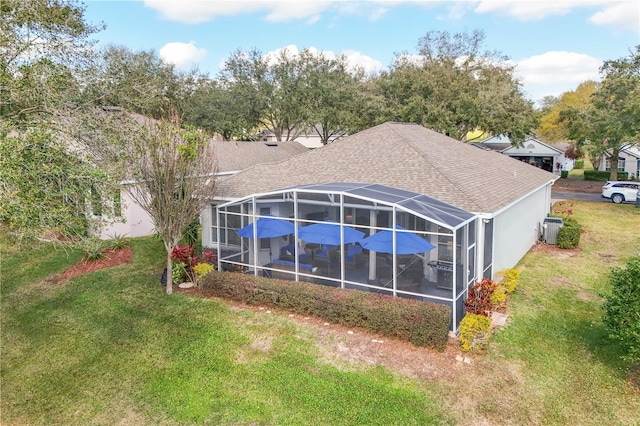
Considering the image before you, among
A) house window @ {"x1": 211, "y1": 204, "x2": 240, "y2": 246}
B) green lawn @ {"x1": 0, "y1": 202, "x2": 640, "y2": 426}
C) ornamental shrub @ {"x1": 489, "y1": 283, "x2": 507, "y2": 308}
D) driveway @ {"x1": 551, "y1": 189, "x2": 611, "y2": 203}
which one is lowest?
green lawn @ {"x1": 0, "y1": 202, "x2": 640, "y2": 426}

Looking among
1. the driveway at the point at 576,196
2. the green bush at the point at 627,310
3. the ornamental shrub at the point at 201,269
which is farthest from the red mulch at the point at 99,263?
the driveway at the point at 576,196

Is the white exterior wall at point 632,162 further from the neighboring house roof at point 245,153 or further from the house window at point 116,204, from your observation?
the house window at point 116,204

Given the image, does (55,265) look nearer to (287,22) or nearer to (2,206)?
(2,206)

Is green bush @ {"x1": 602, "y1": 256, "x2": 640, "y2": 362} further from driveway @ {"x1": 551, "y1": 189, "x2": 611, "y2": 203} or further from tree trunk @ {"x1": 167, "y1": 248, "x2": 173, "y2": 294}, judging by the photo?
driveway @ {"x1": 551, "y1": 189, "x2": 611, "y2": 203}

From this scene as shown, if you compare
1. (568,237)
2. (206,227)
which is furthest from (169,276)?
(568,237)

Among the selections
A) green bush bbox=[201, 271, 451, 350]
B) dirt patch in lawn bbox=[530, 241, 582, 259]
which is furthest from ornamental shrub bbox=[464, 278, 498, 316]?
dirt patch in lawn bbox=[530, 241, 582, 259]

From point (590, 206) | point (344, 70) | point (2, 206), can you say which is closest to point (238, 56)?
point (344, 70)
